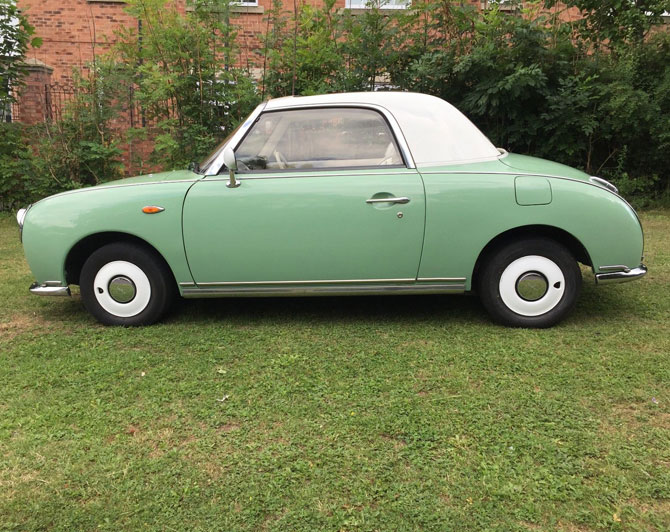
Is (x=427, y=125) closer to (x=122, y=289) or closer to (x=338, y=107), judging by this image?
(x=338, y=107)

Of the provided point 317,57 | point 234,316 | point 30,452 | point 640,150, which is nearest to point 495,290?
point 234,316

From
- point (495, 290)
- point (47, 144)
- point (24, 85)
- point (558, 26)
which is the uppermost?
point (558, 26)

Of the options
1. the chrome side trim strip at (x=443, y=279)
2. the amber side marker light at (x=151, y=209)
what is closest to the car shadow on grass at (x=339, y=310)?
the chrome side trim strip at (x=443, y=279)

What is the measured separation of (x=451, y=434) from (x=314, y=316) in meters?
1.88

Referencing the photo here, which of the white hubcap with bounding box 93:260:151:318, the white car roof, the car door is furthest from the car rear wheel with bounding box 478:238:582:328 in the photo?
the white hubcap with bounding box 93:260:151:318

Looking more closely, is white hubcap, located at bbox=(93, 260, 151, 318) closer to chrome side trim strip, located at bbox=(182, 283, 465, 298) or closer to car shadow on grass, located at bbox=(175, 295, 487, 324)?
car shadow on grass, located at bbox=(175, 295, 487, 324)

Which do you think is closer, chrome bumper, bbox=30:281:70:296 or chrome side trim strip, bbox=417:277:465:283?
chrome side trim strip, bbox=417:277:465:283

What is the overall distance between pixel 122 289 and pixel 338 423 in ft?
6.89

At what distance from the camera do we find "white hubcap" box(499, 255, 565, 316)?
3.68 metres

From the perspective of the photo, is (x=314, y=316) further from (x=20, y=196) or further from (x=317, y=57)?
(x=20, y=196)

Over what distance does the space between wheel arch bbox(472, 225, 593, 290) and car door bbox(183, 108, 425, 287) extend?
0.52 meters

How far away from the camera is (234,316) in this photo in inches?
166

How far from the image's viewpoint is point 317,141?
3779 mm

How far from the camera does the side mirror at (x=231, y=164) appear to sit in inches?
141
